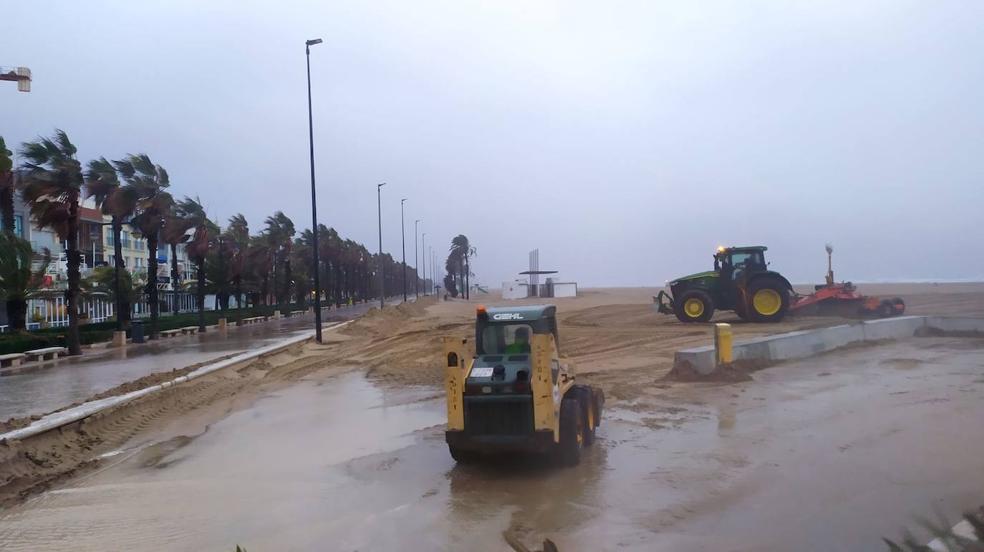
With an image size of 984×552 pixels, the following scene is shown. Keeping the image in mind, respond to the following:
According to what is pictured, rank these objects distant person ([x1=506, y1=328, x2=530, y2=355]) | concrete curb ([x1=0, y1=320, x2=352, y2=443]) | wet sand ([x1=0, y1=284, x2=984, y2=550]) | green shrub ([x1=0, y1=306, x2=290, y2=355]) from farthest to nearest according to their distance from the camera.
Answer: green shrub ([x1=0, y1=306, x2=290, y2=355]), concrete curb ([x1=0, y1=320, x2=352, y2=443]), distant person ([x1=506, y1=328, x2=530, y2=355]), wet sand ([x1=0, y1=284, x2=984, y2=550])

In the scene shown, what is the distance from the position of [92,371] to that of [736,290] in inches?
789

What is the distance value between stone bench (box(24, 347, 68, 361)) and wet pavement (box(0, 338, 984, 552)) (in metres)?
17.3

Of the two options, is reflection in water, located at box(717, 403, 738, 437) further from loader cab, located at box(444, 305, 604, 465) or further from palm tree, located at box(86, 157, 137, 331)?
palm tree, located at box(86, 157, 137, 331)

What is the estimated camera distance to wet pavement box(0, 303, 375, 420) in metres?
15.8

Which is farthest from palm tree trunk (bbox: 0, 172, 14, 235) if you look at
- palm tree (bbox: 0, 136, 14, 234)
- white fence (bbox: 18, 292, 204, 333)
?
white fence (bbox: 18, 292, 204, 333)

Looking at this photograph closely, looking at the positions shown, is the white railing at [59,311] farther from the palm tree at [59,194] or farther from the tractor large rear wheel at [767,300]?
the tractor large rear wheel at [767,300]

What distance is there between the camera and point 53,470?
10.1m

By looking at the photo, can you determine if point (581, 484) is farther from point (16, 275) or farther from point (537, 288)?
point (537, 288)

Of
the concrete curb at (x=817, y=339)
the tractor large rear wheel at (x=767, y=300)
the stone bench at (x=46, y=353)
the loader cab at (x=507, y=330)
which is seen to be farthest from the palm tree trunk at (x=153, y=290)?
the loader cab at (x=507, y=330)

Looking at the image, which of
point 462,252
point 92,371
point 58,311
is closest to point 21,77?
point 58,311

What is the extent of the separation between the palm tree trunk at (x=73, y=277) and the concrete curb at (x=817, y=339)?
22.2 metres

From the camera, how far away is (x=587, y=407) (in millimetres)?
9578

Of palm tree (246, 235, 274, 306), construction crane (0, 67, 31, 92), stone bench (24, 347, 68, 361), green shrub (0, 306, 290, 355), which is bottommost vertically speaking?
stone bench (24, 347, 68, 361)

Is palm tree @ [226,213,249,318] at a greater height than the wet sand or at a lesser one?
greater
